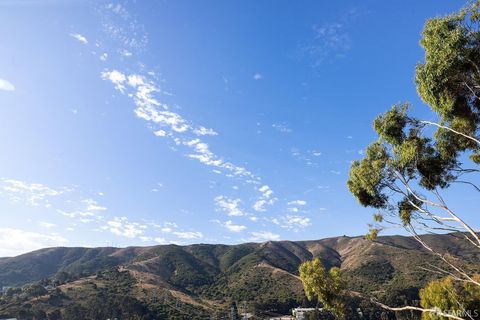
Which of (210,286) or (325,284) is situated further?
(210,286)

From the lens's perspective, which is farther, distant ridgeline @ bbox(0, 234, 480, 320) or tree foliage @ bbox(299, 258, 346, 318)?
distant ridgeline @ bbox(0, 234, 480, 320)

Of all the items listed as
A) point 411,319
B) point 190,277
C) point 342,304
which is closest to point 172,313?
point 411,319

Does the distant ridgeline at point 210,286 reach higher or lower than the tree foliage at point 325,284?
higher

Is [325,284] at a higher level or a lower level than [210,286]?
lower

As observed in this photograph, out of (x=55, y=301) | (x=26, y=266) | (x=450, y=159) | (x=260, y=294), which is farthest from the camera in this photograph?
(x=26, y=266)

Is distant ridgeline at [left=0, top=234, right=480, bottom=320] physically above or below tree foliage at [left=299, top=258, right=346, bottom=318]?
above

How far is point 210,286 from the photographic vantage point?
128500mm

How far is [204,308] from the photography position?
93.9 meters

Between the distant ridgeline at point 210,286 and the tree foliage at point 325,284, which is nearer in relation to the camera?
the tree foliage at point 325,284

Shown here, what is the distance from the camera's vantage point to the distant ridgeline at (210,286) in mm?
83062

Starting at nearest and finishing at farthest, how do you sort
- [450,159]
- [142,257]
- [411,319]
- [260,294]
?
[450,159] → [411,319] → [260,294] → [142,257]

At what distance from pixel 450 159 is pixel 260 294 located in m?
95.9

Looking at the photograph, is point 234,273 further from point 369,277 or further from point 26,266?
point 26,266

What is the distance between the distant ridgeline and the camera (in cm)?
8306
